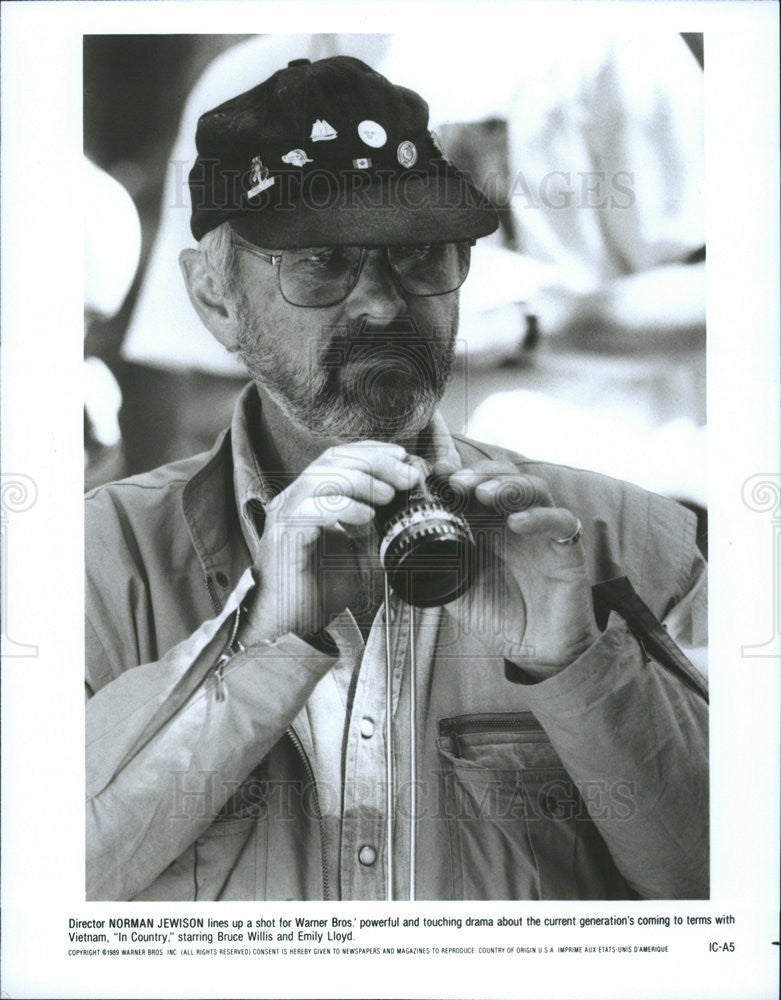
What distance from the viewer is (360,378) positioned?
8.26ft

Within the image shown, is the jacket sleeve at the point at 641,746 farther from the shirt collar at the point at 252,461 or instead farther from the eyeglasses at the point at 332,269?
the eyeglasses at the point at 332,269

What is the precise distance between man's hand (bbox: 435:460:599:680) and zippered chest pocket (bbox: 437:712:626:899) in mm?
156

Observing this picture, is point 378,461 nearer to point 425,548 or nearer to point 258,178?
point 425,548

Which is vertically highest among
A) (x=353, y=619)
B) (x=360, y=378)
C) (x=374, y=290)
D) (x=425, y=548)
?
(x=374, y=290)

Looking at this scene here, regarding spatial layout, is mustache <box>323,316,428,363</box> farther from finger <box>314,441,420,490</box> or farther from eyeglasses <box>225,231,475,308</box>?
finger <box>314,441,420,490</box>

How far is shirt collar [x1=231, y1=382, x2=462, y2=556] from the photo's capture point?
2.53m

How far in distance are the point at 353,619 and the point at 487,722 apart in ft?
1.16

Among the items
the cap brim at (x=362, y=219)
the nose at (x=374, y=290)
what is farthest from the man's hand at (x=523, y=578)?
the cap brim at (x=362, y=219)

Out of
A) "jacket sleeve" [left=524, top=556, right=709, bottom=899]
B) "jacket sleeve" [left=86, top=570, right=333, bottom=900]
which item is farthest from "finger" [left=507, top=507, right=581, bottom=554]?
"jacket sleeve" [left=86, top=570, right=333, bottom=900]

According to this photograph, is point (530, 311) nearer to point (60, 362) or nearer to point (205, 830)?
point (60, 362)

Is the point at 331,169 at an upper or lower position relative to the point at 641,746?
upper

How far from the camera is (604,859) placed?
8.43ft

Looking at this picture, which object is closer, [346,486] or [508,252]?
[346,486]

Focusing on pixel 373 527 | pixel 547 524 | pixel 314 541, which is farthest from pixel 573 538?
pixel 314 541
